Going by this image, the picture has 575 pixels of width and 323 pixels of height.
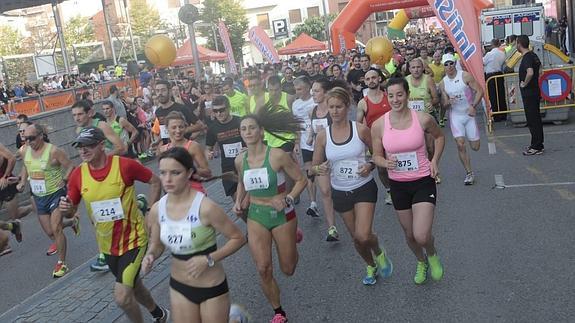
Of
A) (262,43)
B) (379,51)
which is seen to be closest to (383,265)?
(379,51)

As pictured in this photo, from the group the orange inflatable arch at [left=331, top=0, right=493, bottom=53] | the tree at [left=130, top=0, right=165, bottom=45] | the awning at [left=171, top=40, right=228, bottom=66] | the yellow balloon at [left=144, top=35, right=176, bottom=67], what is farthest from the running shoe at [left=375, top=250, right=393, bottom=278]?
the tree at [left=130, top=0, right=165, bottom=45]

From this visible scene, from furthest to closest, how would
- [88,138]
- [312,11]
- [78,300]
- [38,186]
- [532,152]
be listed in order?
[312,11] < [532,152] < [38,186] < [78,300] < [88,138]

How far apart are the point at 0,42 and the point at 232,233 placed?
79787 millimetres

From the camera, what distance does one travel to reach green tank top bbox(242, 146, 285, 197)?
4.75 metres

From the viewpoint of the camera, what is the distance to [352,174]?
5.19 meters

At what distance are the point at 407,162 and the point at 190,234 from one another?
2091 mm

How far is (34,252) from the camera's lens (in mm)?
8242

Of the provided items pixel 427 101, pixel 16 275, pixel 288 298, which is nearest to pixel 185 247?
pixel 288 298

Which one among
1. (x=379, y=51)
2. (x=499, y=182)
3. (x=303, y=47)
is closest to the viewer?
(x=499, y=182)

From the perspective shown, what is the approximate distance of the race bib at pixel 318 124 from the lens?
7.33 m

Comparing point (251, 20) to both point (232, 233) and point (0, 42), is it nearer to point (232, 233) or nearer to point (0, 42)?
point (0, 42)

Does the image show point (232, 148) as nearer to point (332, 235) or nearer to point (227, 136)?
point (227, 136)

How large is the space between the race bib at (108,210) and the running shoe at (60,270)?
2701 mm

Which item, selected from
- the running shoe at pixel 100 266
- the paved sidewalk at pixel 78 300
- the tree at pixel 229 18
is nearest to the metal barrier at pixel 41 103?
the running shoe at pixel 100 266
